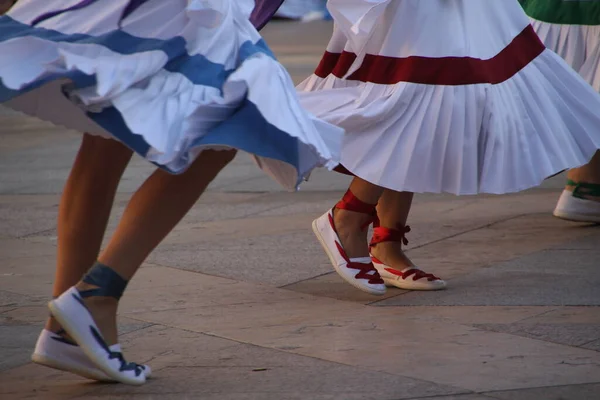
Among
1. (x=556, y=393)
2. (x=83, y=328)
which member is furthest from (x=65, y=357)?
(x=556, y=393)

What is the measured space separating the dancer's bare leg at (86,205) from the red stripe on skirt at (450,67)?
54.7 inches

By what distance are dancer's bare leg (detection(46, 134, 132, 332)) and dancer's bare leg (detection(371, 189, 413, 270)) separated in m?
1.57

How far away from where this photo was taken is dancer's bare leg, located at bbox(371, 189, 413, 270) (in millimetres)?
4605

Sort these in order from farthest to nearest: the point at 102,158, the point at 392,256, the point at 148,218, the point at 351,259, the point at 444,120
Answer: the point at 392,256, the point at 351,259, the point at 444,120, the point at 102,158, the point at 148,218

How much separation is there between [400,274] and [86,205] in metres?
1.64

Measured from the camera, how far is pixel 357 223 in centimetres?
452

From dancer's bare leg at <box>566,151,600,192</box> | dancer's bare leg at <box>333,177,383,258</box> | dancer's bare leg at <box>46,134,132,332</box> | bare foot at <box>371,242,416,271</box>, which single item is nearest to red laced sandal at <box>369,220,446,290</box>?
bare foot at <box>371,242,416,271</box>

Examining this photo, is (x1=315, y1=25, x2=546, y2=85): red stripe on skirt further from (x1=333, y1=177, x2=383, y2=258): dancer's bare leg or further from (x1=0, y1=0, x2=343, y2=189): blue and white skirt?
(x1=0, y1=0, x2=343, y2=189): blue and white skirt

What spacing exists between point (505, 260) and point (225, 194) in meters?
2.53

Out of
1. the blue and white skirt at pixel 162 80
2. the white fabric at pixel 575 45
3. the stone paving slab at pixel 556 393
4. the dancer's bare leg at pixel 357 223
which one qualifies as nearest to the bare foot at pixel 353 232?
the dancer's bare leg at pixel 357 223

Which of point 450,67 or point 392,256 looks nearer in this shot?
point 450,67

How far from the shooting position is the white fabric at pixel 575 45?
18.7ft

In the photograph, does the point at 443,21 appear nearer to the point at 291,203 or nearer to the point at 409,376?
the point at 409,376

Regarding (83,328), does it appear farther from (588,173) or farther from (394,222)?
(588,173)
